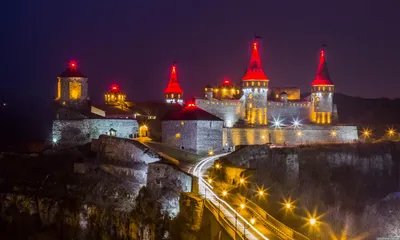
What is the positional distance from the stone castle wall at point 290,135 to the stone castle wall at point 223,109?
411cm

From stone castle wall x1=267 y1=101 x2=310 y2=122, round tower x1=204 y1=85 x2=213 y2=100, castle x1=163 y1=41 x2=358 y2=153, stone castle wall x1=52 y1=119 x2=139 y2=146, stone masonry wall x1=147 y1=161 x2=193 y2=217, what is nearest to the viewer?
stone masonry wall x1=147 y1=161 x2=193 y2=217

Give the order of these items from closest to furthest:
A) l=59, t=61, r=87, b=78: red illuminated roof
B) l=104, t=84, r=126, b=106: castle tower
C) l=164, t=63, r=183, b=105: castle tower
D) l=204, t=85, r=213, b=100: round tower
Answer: l=59, t=61, r=87, b=78: red illuminated roof → l=204, t=85, r=213, b=100: round tower → l=104, t=84, r=126, b=106: castle tower → l=164, t=63, r=183, b=105: castle tower

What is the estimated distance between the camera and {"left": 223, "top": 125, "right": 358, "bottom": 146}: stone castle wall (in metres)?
55.0

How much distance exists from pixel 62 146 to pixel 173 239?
2088cm

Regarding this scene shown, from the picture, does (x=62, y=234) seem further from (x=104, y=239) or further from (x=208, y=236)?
(x=208, y=236)

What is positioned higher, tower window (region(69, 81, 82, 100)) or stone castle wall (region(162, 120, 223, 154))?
tower window (region(69, 81, 82, 100))

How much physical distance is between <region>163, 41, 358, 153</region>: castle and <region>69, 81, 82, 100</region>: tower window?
12.3 m

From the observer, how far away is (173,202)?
3400 cm

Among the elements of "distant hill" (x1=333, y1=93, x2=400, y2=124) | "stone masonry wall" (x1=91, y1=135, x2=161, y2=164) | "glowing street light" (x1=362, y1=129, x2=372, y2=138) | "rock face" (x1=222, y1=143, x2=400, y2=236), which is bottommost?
"rock face" (x1=222, y1=143, x2=400, y2=236)

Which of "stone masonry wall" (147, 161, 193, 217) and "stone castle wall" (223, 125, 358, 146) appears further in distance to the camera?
"stone castle wall" (223, 125, 358, 146)

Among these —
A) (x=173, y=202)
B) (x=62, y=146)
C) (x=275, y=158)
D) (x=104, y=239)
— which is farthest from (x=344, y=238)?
(x=62, y=146)

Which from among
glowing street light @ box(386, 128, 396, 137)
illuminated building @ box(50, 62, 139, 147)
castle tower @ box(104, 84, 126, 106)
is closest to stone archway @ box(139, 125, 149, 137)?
illuminated building @ box(50, 62, 139, 147)

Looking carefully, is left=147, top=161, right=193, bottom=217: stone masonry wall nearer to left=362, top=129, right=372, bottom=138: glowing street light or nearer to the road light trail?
the road light trail

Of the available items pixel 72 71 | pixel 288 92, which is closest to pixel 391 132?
pixel 288 92
